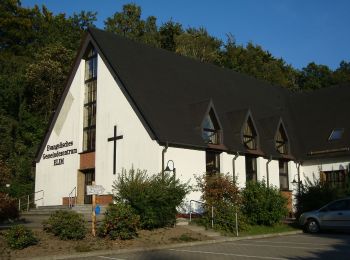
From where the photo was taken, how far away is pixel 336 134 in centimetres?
3077

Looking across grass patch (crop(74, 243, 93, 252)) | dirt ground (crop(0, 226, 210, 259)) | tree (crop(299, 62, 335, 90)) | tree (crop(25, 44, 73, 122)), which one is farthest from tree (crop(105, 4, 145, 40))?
grass patch (crop(74, 243, 93, 252))

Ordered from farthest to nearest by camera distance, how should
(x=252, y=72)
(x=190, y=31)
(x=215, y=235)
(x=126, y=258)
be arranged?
1. (x=190, y=31)
2. (x=252, y=72)
3. (x=215, y=235)
4. (x=126, y=258)

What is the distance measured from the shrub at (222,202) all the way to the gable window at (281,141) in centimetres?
894

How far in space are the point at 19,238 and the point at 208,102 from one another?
13.5 m

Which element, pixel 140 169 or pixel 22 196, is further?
pixel 22 196

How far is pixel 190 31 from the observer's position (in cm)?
5759

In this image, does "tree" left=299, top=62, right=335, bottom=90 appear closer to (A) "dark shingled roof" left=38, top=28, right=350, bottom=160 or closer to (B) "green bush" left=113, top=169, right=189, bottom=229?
(A) "dark shingled roof" left=38, top=28, right=350, bottom=160

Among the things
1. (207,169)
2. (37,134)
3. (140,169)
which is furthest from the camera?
(37,134)

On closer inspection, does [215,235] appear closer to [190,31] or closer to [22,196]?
[22,196]

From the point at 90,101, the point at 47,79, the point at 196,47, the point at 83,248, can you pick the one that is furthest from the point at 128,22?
the point at 83,248

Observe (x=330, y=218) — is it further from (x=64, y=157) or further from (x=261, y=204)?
(x=64, y=157)

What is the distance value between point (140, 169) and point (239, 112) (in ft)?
24.5

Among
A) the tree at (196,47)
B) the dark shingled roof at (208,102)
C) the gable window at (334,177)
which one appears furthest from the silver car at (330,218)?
the tree at (196,47)

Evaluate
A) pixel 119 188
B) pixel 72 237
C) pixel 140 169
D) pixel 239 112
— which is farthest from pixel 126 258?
pixel 239 112
